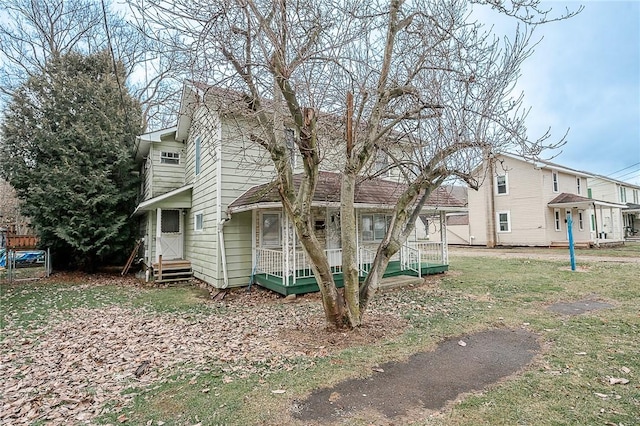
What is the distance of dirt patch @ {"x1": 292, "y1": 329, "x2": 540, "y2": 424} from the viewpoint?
11.4 feet

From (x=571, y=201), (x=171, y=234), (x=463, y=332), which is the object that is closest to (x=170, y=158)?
(x=171, y=234)

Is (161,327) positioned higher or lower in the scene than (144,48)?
lower

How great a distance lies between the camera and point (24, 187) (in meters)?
13.8

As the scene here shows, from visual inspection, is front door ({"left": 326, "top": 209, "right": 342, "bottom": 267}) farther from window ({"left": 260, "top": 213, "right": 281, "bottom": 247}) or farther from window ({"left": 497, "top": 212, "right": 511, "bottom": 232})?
window ({"left": 497, "top": 212, "right": 511, "bottom": 232})

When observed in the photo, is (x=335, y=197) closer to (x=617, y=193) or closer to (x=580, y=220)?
(x=580, y=220)

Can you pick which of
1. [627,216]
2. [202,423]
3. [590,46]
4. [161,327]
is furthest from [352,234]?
[627,216]

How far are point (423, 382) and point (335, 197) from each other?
20.8 feet

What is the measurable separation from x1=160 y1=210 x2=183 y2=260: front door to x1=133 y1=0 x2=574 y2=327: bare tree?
9.27m

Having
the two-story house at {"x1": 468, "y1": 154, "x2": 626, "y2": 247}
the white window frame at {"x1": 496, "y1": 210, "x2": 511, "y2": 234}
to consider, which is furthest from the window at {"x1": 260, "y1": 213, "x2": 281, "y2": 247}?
the white window frame at {"x1": 496, "y1": 210, "x2": 511, "y2": 234}

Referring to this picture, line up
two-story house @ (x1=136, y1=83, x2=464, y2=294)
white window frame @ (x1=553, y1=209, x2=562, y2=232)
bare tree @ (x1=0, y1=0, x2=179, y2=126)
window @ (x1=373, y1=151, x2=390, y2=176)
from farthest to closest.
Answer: white window frame @ (x1=553, y1=209, x2=562, y2=232) < bare tree @ (x1=0, y1=0, x2=179, y2=126) < two-story house @ (x1=136, y1=83, x2=464, y2=294) < window @ (x1=373, y1=151, x2=390, y2=176)

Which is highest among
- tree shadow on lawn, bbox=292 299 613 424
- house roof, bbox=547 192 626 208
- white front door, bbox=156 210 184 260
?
house roof, bbox=547 192 626 208

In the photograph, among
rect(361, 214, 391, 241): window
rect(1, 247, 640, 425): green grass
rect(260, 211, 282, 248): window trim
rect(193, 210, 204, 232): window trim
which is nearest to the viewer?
rect(1, 247, 640, 425): green grass

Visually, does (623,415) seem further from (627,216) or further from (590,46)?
(627,216)

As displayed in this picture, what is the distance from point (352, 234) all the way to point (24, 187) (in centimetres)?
1536
